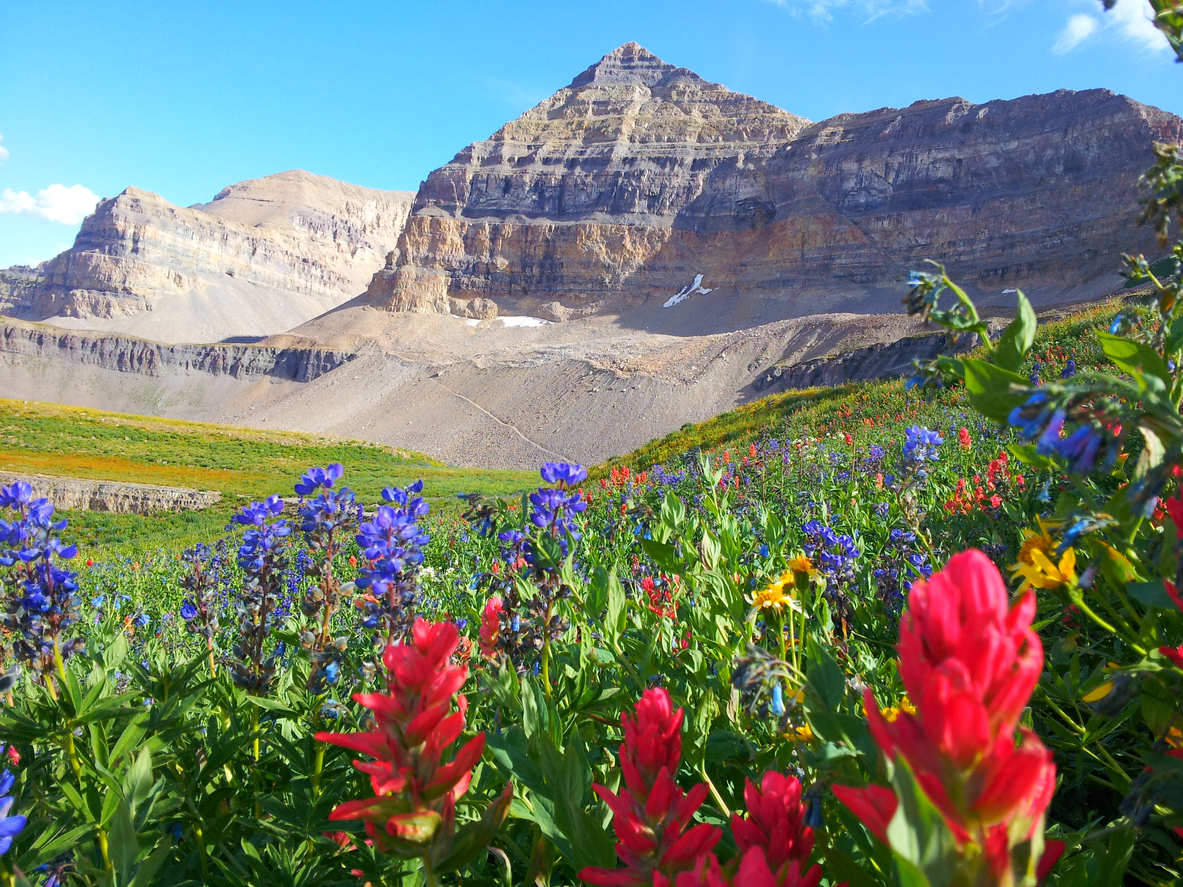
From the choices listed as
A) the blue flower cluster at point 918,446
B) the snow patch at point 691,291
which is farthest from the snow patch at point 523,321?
the blue flower cluster at point 918,446

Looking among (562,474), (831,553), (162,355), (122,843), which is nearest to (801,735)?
(122,843)

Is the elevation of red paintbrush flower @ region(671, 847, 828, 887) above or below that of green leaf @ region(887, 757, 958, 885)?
below

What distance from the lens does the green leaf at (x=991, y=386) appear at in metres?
0.99

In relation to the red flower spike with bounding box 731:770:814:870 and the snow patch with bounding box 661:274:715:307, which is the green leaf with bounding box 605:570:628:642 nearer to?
the red flower spike with bounding box 731:770:814:870

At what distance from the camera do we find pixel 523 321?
80.5 meters

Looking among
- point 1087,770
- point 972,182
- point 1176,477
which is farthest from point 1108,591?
point 972,182

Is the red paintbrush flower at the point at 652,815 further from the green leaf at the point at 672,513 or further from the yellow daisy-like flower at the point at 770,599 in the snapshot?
the green leaf at the point at 672,513

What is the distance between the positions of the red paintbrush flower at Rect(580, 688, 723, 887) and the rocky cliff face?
125120 millimetres

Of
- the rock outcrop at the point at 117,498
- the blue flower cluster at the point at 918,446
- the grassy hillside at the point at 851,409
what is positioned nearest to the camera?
the blue flower cluster at the point at 918,446

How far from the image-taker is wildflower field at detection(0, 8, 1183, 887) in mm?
416

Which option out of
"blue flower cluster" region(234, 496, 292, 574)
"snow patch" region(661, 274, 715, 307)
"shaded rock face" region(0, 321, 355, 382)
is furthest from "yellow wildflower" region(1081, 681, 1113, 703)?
"snow patch" region(661, 274, 715, 307)

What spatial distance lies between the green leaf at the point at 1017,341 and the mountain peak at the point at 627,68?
427 feet

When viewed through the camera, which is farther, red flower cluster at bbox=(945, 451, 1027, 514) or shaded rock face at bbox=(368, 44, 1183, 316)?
shaded rock face at bbox=(368, 44, 1183, 316)

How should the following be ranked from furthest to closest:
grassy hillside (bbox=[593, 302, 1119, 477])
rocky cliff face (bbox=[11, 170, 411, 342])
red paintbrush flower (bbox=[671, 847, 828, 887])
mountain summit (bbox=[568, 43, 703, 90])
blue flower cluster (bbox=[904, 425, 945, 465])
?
mountain summit (bbox=[568, 43, 703, 90])
rocky cliff face (bbox=[11, 170, 411, 342])
grassy hillside (bbox=[593, 302, 1119, 477])
blue flower cluster (bbox=[904, 425, 945, 465])
red paintbrush flower (bbox=[671, 847, 828, 887])
